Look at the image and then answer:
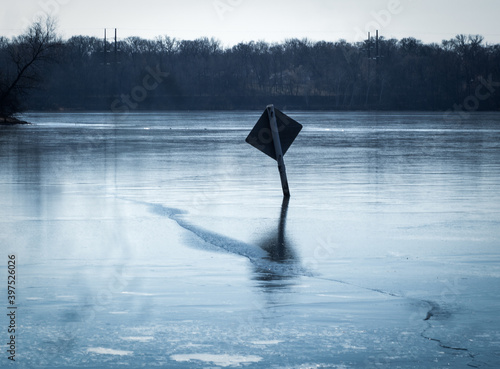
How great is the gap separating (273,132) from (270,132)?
0.56ft

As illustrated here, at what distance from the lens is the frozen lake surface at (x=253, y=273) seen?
19.3ft

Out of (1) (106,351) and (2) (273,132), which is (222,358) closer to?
(1) (106,351)

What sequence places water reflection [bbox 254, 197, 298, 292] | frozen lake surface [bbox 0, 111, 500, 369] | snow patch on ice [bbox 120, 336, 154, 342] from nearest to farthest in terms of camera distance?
frozen lake surface [bbox 0, 111, 500, 369]
snow patch on ice [bbox 120, 336, 154, 342]
water reflection [bbox 254, 197, 298, 292]

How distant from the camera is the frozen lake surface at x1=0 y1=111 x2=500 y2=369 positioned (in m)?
5.89

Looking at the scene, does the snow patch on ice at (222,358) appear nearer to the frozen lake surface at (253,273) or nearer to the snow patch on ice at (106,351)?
the frozen lake surface at (253,273)

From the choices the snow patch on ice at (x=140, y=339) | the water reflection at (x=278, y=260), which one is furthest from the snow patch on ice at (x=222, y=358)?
the water reflection at (x=278, y=260)

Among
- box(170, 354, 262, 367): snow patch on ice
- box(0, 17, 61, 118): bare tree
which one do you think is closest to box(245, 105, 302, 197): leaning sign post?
box(170, 354, 262, 367): snow patch on ice

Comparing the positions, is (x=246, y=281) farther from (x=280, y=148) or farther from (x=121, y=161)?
(x=121, y=161)

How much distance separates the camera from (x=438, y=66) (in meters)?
181

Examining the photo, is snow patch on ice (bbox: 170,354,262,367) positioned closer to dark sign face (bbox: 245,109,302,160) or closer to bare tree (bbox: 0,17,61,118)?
dark sign face (bbox: 245,109,302,160)

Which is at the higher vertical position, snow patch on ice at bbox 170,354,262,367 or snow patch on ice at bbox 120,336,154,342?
snow patch on ice at bbox 170,354,262,367

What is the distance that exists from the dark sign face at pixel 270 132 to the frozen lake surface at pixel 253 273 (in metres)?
0.90

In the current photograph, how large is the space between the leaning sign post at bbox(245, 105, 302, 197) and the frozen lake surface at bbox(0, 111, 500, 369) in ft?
2.86

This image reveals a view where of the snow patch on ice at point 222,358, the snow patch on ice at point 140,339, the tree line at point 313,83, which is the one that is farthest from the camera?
the tree line at point 313,83
